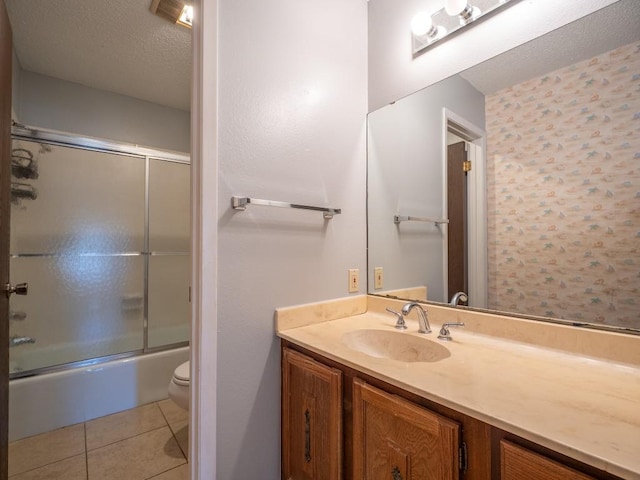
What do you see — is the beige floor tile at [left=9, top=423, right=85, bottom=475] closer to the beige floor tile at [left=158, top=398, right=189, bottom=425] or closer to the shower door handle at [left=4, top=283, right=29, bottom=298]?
the beige floor tile at [left=158, top=398, right=189, bottom=425]

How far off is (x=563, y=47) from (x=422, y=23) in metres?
0.59

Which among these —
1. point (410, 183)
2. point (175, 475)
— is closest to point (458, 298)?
point (410, 183)

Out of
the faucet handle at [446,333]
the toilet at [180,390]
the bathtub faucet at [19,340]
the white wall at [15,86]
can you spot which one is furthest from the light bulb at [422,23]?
the bathtub faucet at [19,340]

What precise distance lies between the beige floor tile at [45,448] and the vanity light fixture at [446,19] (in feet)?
9.19

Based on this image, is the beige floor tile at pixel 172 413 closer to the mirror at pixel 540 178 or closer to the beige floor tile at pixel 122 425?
the beige floor tile at pixel 122 425

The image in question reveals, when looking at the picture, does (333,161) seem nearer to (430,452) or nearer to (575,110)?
(575,110)

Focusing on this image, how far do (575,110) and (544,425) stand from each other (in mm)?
991

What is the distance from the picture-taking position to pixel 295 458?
3.69ft

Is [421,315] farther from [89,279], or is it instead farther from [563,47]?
[89,279]

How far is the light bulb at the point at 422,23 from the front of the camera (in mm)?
1300

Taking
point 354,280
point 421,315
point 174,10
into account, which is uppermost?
point 174,10

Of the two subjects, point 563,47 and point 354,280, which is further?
point 354,280

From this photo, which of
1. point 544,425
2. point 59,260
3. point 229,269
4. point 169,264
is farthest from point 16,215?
point 544,425

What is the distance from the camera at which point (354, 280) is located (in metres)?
1.50
